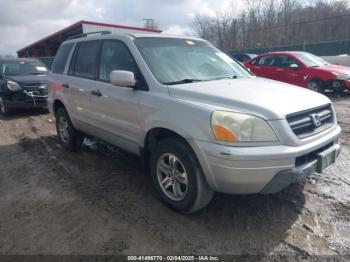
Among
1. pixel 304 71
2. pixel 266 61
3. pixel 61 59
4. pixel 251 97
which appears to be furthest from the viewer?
pixel 266 61

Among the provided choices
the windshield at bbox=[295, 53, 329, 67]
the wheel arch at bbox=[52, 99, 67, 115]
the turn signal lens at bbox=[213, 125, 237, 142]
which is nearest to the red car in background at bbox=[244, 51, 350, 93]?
the windshield at bbox=[295, 53, 329, 67]

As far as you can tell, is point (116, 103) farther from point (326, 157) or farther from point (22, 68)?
point (22, 68)

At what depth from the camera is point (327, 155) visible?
2918mm

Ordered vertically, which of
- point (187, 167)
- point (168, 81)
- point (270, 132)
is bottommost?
point (187, 167)

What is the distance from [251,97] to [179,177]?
108 cm

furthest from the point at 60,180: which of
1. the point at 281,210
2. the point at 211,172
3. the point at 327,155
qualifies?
the point at 327,155

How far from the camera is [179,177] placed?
3.09 m

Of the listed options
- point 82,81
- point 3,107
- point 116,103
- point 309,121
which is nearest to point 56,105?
point 82,81

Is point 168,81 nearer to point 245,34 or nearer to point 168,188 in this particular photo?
point 168,188

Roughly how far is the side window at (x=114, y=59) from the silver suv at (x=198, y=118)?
13 millimetres

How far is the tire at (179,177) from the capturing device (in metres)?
2.84

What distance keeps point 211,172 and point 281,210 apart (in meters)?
1.05

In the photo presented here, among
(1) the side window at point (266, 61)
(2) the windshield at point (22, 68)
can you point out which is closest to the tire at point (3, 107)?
(2) the windshield at point (22, 68)

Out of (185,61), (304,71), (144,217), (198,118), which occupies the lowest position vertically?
(144,217)
